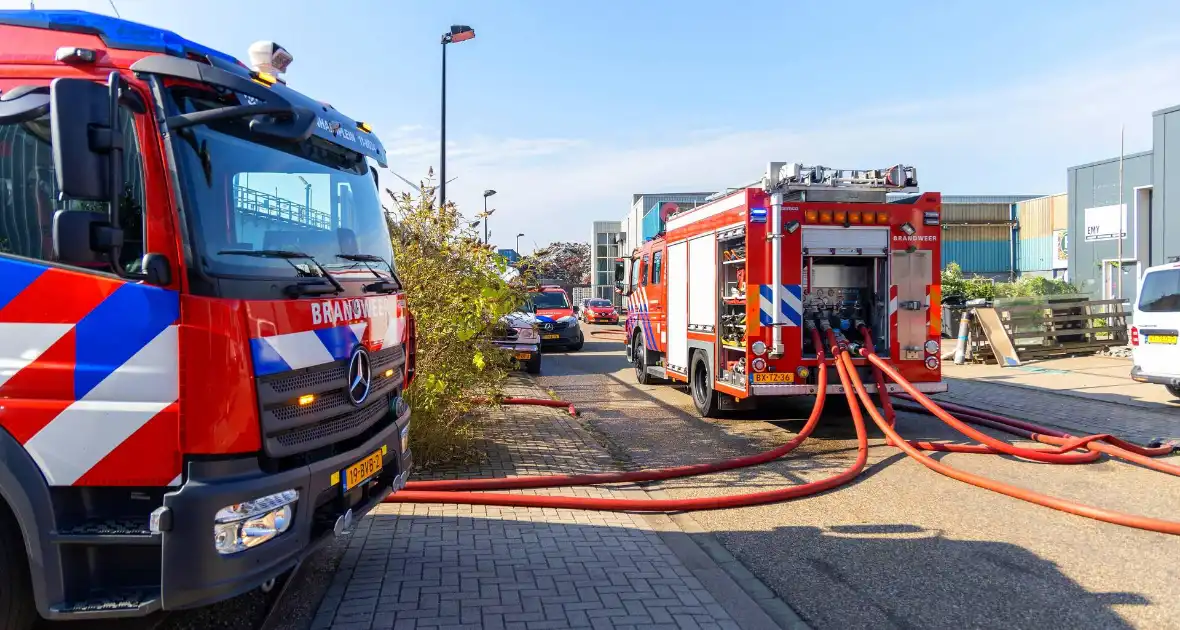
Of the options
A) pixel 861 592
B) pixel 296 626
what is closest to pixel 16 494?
pixel 296 626

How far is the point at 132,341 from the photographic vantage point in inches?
114

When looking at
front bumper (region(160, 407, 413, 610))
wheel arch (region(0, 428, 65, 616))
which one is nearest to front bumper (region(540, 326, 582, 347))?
front bumper (region(160, 407, 413, 610))

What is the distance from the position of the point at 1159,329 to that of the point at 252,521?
11133 mm

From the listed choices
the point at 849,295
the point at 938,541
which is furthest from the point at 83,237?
the point at 849,295

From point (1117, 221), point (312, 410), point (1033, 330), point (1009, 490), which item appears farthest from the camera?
point (1117, 221)

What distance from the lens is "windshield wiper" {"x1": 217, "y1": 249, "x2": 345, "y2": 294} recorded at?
10.4 ft

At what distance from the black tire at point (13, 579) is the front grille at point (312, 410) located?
3.23 ft

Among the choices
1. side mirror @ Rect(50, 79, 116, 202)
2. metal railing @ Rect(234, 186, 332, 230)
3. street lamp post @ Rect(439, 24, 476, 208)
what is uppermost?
street lamp post @ Rect(439, 24, 476, 208)

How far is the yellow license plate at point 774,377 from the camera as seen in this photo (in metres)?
8.41

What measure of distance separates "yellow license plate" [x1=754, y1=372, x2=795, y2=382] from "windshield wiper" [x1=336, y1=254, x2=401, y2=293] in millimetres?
4998

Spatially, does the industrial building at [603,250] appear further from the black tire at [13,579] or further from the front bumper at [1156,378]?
the black tire at [13,579]

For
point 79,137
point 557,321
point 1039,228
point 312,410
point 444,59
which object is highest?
point 444,59

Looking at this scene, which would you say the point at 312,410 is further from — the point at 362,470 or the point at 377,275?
the point at 377,275

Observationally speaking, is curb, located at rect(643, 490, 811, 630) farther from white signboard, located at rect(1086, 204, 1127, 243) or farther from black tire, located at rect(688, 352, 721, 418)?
white signboard, located at rect(1086, 204, 1127, 243)
